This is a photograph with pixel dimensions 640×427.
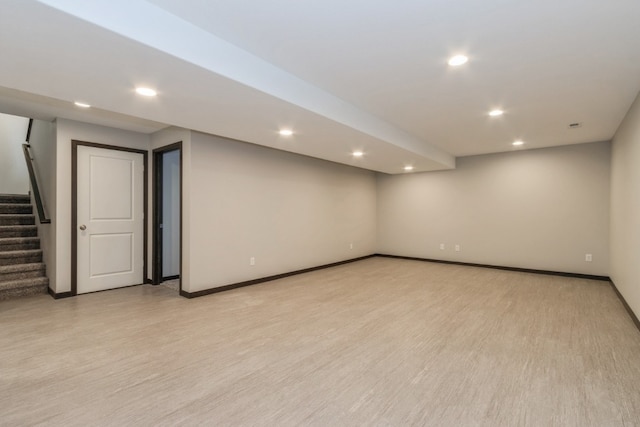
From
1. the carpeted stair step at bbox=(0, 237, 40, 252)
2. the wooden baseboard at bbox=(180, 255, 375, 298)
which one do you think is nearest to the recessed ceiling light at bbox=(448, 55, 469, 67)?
the wooden baseboard at bbox=(180, 255, 375, 298)

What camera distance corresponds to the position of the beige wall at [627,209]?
3447 mm

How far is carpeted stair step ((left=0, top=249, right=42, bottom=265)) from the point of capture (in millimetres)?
4559

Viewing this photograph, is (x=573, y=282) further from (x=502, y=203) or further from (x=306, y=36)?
(x=306, y=36)

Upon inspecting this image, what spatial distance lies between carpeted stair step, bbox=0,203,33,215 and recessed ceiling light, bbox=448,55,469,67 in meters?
6.55

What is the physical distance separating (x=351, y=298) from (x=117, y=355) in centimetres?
275

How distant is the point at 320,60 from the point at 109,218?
4047mm

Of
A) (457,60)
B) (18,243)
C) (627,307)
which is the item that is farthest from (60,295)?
(627,307)

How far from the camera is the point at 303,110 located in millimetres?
3152

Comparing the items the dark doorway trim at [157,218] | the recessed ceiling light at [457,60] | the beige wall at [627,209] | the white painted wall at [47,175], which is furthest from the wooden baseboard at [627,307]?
the white painted wall at [47,175]

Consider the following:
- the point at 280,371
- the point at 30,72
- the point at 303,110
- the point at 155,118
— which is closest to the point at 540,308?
the point at 280,371

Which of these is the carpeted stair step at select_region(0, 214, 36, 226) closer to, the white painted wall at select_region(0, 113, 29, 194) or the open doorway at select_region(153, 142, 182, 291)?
the white painted wall at select_region(0, 113, 29, 194)

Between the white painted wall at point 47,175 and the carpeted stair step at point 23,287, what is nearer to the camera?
the carpeted stair step at point 23,287

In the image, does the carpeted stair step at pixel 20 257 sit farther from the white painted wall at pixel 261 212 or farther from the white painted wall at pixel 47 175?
the white painted wall at pixel 261 212

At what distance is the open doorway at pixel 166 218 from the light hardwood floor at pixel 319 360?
86 cm
